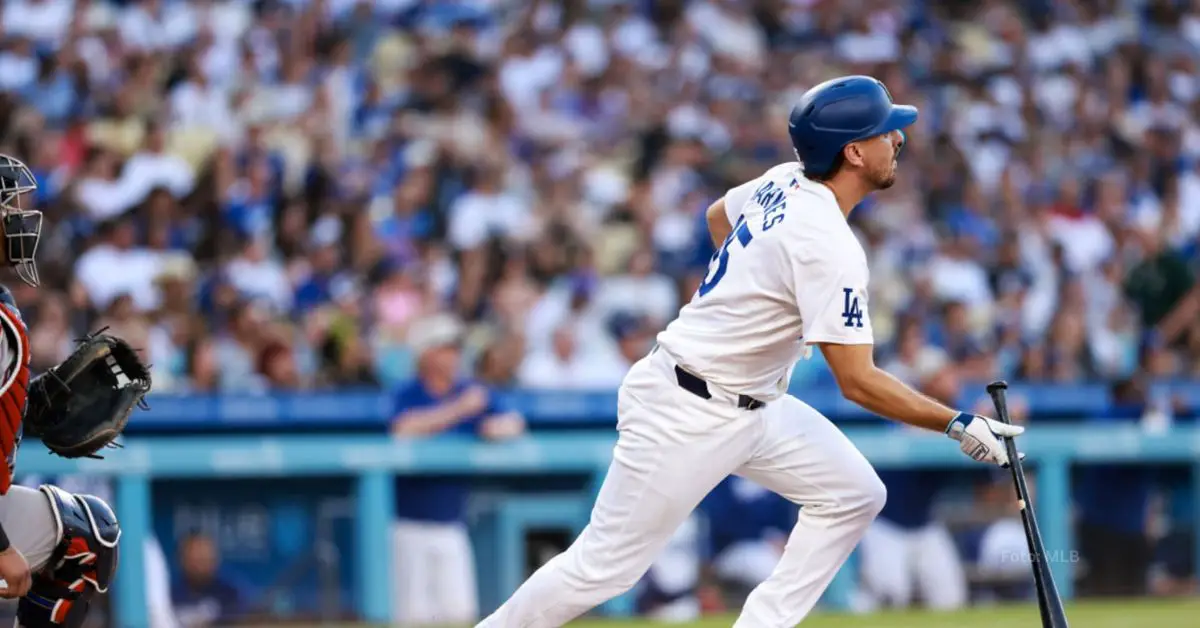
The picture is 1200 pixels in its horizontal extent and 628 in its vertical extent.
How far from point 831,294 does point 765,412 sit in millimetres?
561

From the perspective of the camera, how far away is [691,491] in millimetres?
5336

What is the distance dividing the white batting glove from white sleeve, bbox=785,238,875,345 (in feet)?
1.34

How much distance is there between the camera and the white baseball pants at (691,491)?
5312mm

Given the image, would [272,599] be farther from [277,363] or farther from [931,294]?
[931,294]

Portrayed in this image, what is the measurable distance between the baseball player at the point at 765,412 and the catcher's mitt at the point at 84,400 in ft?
4.31

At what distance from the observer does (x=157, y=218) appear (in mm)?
11453

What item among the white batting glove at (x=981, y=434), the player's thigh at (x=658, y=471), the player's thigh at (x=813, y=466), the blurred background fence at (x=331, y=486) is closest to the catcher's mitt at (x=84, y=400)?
the player's thigh at (x=658, y=471)

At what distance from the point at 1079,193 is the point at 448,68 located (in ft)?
17.8

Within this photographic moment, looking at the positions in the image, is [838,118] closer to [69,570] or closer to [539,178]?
[69,570]

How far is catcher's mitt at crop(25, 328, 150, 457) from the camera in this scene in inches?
201

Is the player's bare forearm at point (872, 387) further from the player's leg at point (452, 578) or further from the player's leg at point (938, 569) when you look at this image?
the player's leg at point (938, 569)

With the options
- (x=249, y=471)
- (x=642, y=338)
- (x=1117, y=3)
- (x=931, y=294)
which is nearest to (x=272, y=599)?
(x=249, y=471)

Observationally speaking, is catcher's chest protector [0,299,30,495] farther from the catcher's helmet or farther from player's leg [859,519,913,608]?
player's leg [859,519,913,608]

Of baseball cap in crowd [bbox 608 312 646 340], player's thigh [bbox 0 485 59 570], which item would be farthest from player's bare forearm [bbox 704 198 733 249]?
baseball cap in crowd [bbox 608 312 646 340]
